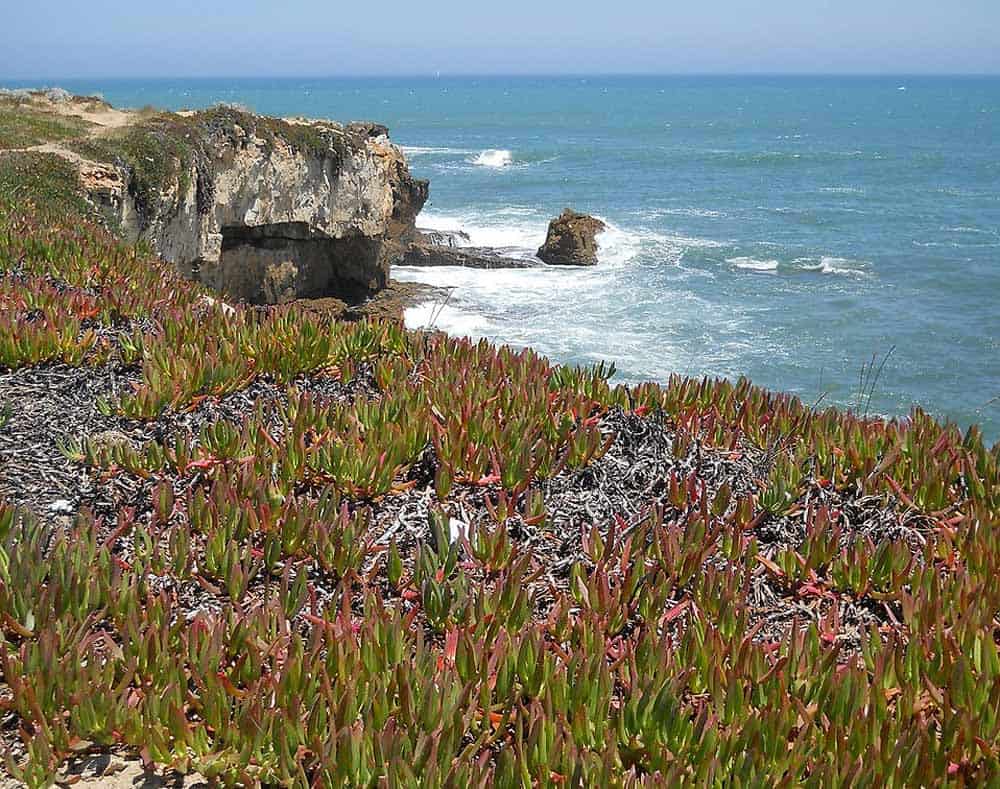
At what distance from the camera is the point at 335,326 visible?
752 cm

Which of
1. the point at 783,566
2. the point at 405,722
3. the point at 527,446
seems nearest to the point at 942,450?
the point at 783,566

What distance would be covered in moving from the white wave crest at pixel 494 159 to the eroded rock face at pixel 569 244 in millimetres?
32696

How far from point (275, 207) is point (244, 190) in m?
1.46

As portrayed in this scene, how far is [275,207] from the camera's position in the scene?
24688 mm

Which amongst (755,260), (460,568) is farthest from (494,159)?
(460,568)

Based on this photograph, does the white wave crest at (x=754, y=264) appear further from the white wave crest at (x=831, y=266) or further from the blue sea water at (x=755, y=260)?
the white wave crest at (x=831, y=266)

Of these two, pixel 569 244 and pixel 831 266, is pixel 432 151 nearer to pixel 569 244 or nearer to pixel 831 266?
pixel 569 244

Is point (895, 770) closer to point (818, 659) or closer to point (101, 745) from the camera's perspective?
point (818, 659)

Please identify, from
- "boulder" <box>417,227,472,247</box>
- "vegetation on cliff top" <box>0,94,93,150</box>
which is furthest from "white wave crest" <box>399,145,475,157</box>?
"vegetation on cliff top" <box>0,94,93,150</box>

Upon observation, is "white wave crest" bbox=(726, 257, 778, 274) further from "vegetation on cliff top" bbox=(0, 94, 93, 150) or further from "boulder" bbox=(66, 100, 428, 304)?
"vegetation on cliff top" bbox=(0, 94, 93, 150)

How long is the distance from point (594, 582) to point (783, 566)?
1.11 metres

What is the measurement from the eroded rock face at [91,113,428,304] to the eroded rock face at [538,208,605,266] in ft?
26.1

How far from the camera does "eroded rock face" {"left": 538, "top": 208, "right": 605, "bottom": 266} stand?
124 feet

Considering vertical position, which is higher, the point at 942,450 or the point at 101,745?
the point at 942,450
